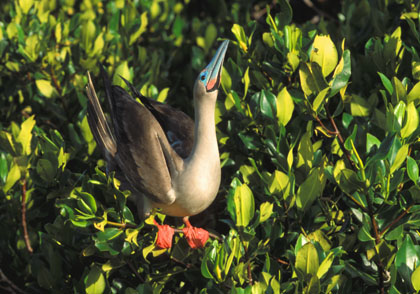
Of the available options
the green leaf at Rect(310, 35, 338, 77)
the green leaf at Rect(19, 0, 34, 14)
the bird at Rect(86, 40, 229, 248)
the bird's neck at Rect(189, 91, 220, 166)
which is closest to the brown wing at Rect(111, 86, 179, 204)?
the bird at Rect(86, 40, 229, 248)

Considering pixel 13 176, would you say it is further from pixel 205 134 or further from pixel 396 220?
pixel 396 220

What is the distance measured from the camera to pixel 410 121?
2.67 m

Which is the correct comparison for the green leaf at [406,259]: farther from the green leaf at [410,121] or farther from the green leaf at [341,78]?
the green leaf at [341,78]

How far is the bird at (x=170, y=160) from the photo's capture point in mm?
2982

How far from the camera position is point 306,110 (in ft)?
9.46

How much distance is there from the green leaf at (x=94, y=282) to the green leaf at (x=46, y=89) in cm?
158

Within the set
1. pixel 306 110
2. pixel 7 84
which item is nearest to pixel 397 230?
pixel 306 110

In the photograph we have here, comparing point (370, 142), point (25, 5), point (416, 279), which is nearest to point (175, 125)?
point (370, 142)

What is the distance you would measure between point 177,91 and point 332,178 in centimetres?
242

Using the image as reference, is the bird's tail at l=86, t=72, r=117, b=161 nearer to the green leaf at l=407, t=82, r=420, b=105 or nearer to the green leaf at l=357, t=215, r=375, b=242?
the green leaf at l=357, t=215, r=375, b=242

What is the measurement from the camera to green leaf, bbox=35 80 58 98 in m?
4.01

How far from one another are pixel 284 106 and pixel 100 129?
3.55 feet

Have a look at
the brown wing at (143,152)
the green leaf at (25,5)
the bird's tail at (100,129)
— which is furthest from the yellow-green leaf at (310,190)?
the green leaf at (25,5)

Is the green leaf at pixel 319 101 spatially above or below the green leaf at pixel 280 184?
above
